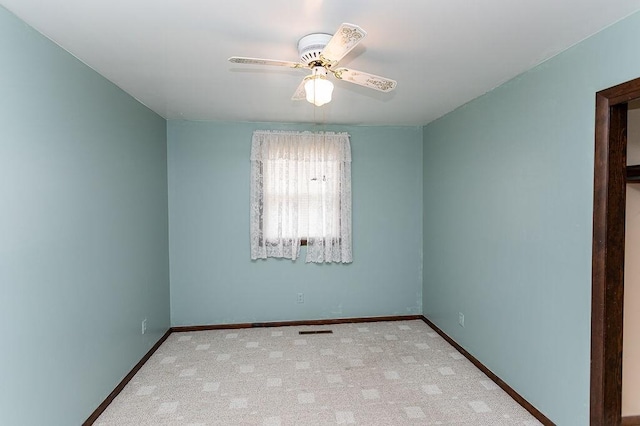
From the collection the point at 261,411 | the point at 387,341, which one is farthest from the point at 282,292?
the point at 261,411

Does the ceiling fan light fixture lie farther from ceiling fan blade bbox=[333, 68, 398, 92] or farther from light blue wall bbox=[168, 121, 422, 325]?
light blue wall bbox=[168, 121, 422, 325]

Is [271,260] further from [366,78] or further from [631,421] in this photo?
[631,421]

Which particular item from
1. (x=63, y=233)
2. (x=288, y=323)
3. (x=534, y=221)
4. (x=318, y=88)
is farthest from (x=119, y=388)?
(x=534, y=221)

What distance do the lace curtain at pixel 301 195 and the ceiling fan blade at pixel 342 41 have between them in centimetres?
232

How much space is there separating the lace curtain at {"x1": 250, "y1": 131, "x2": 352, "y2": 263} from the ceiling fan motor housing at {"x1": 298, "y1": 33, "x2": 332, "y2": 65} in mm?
2235

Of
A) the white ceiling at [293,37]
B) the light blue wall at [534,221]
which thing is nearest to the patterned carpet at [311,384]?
the light blue wall at [534,221]

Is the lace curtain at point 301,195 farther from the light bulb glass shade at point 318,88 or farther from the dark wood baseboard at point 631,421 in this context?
the dark wood baseboard at point 631,421

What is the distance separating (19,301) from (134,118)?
1.89 m

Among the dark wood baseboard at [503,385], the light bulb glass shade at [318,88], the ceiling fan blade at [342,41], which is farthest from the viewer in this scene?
the dark wood baseboard at [503,385]

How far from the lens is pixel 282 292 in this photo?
4.29 metres

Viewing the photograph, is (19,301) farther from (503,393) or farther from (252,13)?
(503,393)

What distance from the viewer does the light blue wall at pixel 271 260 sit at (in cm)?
413

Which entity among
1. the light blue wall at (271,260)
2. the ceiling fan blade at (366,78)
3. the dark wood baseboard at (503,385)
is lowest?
the dark wood baseboard at (503,385)

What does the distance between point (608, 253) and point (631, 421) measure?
1196 mm
